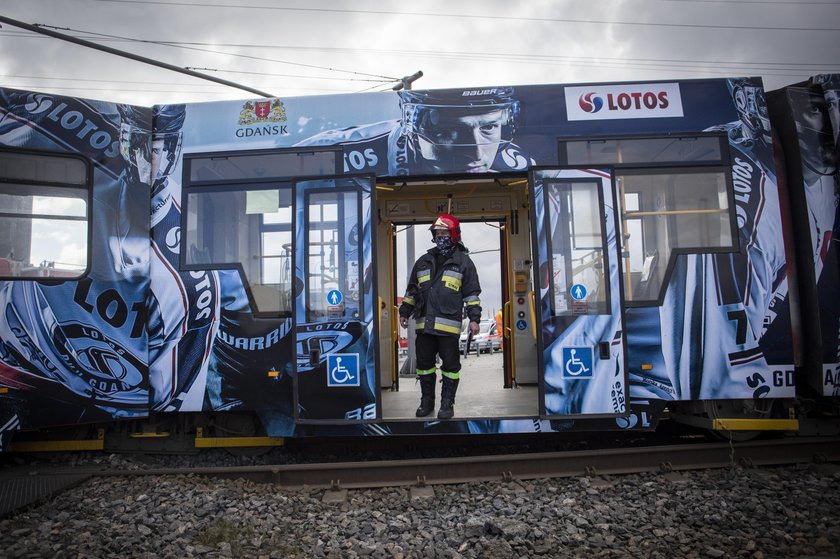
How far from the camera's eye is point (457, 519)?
149 inches

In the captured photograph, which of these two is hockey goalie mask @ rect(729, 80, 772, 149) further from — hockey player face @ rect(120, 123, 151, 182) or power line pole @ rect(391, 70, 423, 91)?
power line pole @ rect(391, 70, 423, 91)

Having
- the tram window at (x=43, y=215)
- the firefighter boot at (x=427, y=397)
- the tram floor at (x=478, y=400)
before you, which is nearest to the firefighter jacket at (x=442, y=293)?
the firefighter boot at (x=427, y=397)

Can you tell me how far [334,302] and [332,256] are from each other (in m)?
0.44

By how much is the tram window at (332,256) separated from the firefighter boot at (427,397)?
3.33 feet

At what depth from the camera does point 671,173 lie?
16.4ft

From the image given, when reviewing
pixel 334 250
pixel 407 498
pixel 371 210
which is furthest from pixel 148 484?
pixel 371 210

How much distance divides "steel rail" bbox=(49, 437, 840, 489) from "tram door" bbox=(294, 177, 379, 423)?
0.48 m

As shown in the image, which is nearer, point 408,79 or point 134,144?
point 134,144

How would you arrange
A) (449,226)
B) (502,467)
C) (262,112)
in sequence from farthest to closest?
(449,226)
(262,112)
(502,467)

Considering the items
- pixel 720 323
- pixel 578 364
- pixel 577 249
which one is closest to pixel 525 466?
pixel 578 364

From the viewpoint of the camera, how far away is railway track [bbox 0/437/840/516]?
15.3 feet

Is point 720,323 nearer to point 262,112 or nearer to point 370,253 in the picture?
point 370,253

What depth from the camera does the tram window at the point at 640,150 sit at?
16.4 ft

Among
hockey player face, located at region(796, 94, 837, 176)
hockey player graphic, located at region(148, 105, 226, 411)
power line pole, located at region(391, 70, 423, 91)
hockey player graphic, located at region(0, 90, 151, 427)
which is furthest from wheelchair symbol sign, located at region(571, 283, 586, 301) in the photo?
power line pole, located at region(391, 70, 423, 91)
